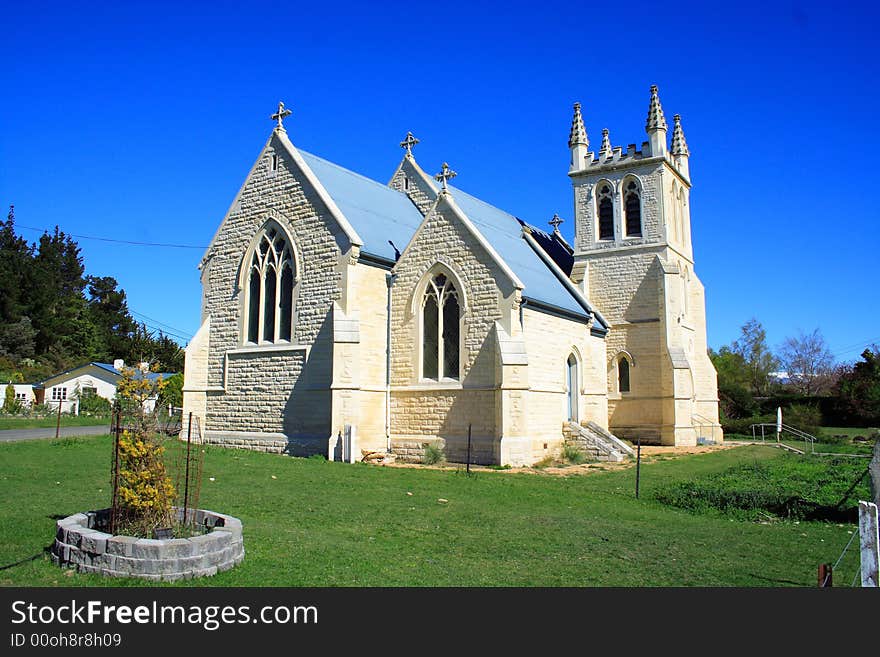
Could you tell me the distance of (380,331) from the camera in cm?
2342

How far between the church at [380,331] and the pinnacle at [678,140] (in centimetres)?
1208

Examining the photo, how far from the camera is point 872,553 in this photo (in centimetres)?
635

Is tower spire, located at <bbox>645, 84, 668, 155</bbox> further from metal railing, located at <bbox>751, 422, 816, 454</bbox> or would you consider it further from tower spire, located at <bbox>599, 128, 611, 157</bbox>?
metal railing, located at <bbox>751, 422, 816, 454</bbox>

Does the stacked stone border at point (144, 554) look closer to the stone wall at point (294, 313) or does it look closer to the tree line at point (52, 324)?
the stone wall at point (294, 313)

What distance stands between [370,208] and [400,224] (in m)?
1.39

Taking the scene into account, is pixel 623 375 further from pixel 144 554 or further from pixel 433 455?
pixel 144 554

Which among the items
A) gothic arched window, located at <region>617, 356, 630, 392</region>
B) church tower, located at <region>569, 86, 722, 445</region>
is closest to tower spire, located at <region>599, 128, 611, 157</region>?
church tower, located at <region>569, 86, 722, 445</region>

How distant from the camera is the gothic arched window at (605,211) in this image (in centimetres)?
3409

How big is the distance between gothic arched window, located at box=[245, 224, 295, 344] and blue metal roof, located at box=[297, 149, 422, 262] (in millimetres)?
2516

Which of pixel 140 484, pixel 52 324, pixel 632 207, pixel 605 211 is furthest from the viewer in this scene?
pixel 52 324

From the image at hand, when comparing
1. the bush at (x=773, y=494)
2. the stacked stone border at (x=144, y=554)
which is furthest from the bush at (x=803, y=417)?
the stacked stone border at (x=144, y=554)

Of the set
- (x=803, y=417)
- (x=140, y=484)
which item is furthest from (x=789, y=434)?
(x=140, y=484)

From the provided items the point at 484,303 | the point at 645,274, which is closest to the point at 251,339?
the point at 484,303

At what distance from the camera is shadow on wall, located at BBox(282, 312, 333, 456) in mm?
21984
